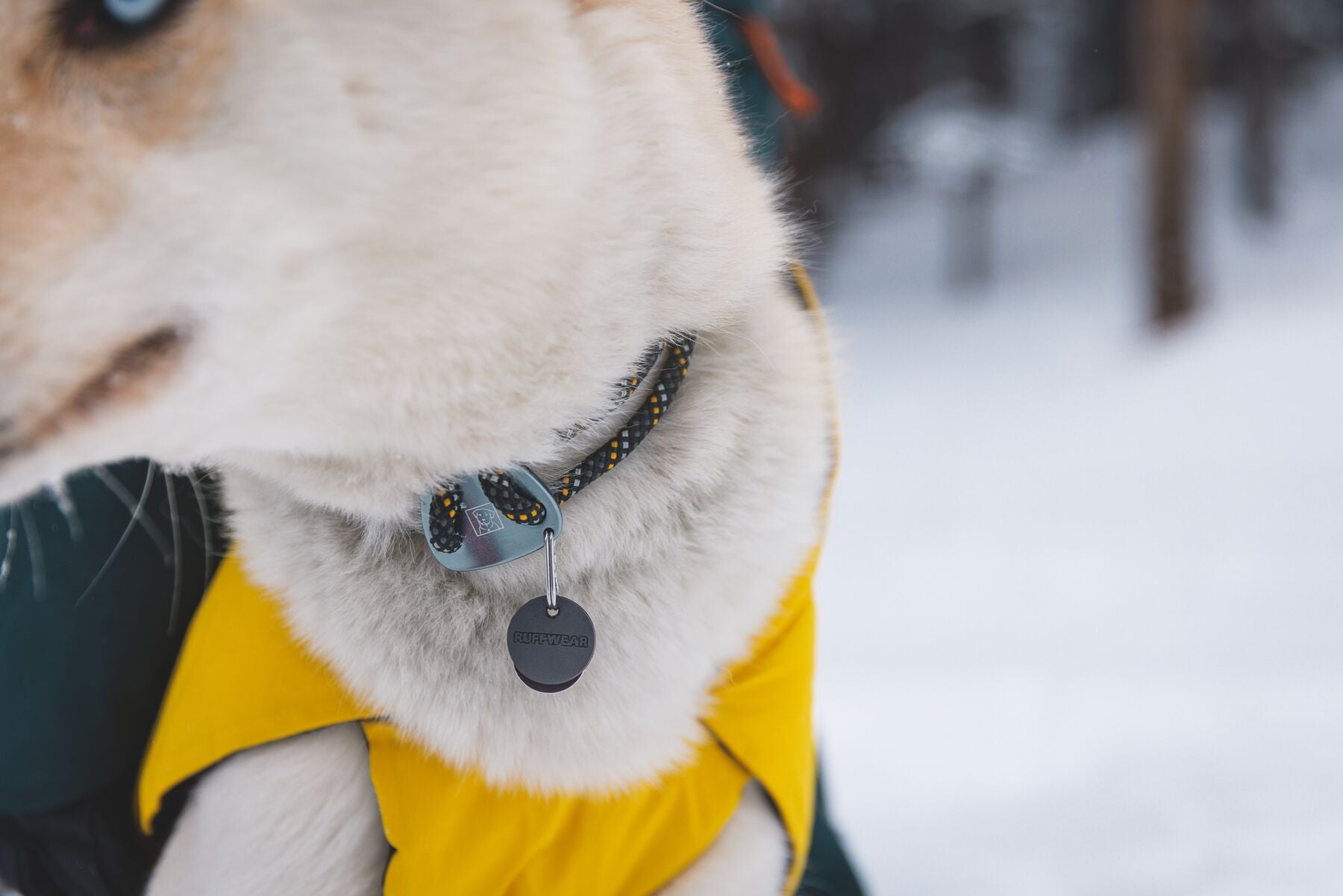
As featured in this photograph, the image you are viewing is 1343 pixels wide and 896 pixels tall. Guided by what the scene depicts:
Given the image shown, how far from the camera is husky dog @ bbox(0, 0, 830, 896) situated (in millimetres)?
821

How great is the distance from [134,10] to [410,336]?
324 millimetres

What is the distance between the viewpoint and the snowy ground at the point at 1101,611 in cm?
214

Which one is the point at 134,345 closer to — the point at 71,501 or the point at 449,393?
the point at 449,393

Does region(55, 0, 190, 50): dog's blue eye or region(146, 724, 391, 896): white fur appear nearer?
region(55, 0, 190, 50): dog's blue eye

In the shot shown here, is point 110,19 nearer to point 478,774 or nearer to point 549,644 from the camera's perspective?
point 549,644

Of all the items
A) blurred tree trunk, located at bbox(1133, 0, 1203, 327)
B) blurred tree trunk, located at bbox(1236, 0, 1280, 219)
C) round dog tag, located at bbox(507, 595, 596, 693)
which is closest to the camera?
round dog tag, located at bbox(507, 595, 596, 693)

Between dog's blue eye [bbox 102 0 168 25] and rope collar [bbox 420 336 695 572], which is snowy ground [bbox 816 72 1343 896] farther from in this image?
dog's blue eye [bbox 102 0 168 25]

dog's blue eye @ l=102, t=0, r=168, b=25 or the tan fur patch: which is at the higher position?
dog's blue eye @ l=102, t=0, r=168, b=25

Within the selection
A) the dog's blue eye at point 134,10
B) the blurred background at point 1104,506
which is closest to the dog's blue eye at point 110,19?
the dog's blue eye at point 134,10

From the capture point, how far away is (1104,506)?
4855 millimetres

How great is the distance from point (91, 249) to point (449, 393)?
327mm

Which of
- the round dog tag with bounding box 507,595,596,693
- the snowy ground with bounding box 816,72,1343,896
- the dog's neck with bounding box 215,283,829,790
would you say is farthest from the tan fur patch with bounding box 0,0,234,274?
the snowy ground with bounding box 816,72,1343,896

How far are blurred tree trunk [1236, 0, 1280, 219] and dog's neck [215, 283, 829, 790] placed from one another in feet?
41.3

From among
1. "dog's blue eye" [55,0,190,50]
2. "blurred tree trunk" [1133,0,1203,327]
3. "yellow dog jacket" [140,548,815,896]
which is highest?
"dog's blue eye" [55,0,190,50]
